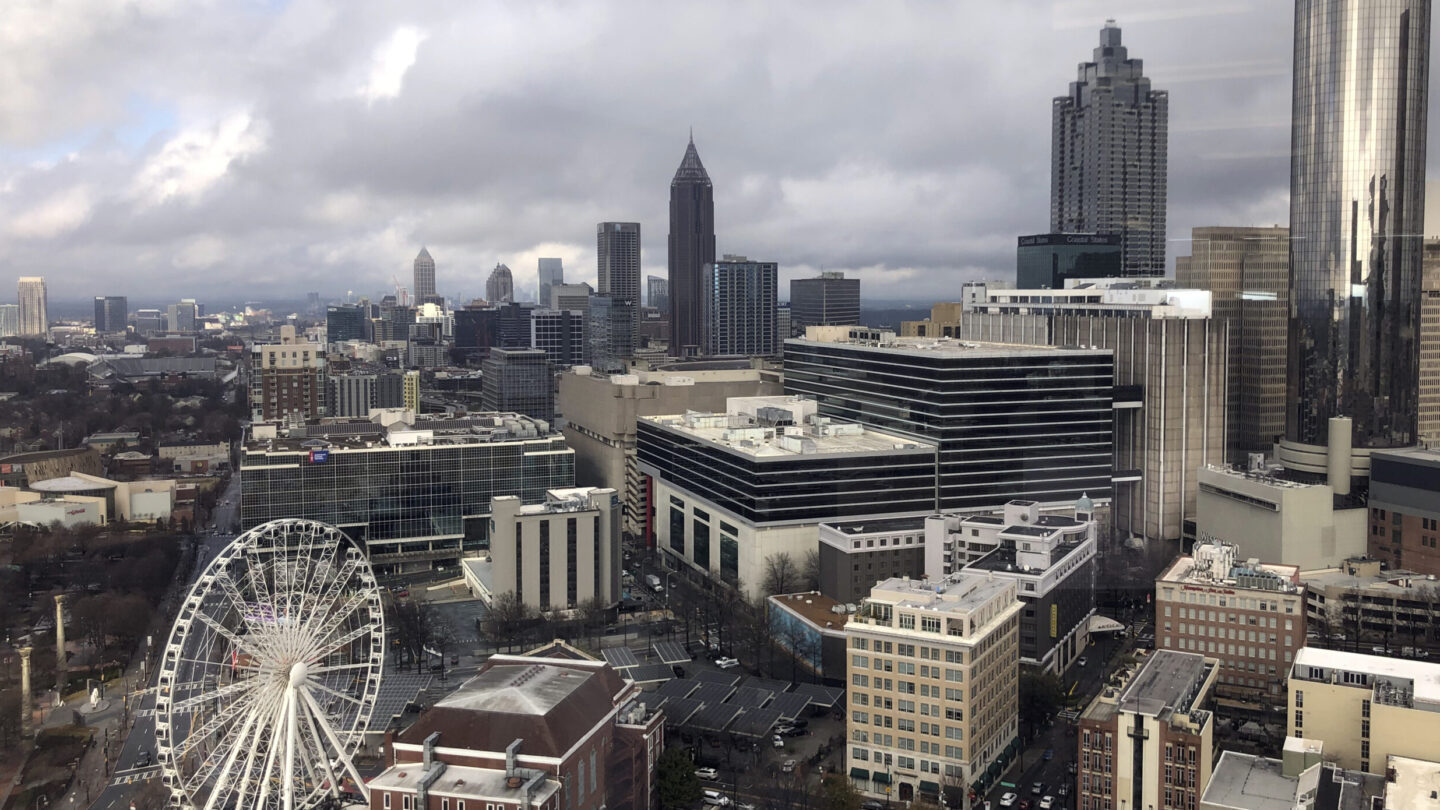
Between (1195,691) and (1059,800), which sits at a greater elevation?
(1195,691)

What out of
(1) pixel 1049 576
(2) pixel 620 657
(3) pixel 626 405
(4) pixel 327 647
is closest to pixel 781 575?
(2) pixel 620 657

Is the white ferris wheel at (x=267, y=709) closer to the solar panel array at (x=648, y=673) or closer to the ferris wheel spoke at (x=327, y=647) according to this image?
the ferris wheel spoke at (x=327, y=647)

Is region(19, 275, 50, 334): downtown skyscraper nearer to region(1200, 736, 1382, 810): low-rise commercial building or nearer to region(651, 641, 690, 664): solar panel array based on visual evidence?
region(651, 641, 690, 664): solar panel array

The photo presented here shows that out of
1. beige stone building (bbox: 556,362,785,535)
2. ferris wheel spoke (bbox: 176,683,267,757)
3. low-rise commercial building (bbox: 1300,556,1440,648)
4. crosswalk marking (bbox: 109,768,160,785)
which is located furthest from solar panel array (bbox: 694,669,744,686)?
beige stone building (bbox: 556,362,785,535)

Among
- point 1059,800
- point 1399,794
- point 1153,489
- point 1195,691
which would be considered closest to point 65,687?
point 1059,800

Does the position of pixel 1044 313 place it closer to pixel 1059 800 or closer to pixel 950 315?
pixel 950 315

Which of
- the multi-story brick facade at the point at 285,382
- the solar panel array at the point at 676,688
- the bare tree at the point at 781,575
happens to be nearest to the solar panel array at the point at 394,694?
the solar panel array at the point at 676,688
